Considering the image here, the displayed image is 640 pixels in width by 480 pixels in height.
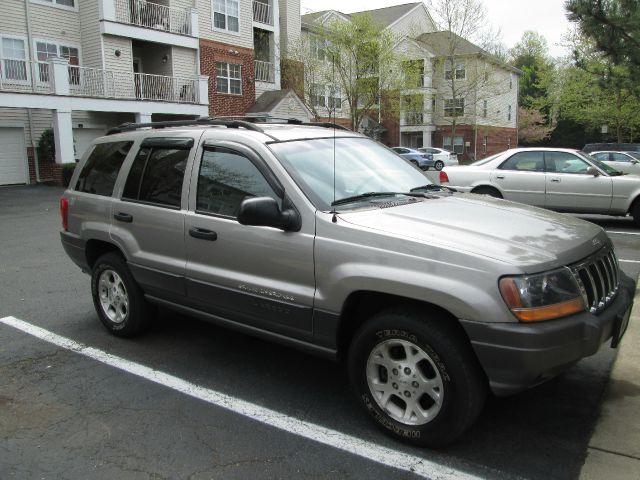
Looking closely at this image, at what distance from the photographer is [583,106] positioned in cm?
4378

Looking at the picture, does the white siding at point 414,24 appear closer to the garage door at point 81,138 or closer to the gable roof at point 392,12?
the gable roof at point 392,12

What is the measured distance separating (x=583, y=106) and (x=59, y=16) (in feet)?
124

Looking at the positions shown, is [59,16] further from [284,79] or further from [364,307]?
[364,307]

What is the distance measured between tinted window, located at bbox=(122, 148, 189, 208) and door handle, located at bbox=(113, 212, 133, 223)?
0.15 m

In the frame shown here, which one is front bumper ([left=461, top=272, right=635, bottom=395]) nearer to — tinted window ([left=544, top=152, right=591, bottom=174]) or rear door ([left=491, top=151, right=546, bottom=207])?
rear door ([left=491, top=151, right=546, bottom=207])

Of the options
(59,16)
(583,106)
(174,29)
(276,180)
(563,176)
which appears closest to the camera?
(276,180)

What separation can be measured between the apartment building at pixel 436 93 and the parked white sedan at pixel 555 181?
20.7 metres

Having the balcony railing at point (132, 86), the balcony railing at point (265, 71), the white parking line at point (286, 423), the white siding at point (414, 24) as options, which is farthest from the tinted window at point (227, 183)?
the white siding at point (414, 24)

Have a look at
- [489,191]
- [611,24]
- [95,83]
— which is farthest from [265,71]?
[611,24]

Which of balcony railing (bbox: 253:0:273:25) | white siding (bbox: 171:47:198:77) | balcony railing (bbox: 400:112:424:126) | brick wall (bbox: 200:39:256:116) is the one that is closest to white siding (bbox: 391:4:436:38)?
balcony railing (bbox: 400:112:424:126)

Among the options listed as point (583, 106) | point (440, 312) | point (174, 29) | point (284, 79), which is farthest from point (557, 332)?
point (583, 106)

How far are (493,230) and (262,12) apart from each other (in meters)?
31.3

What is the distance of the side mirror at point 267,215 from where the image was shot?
337 centimetres

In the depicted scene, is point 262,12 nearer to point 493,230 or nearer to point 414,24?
point 414,24
